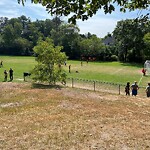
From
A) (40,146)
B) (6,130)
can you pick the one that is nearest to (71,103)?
(6,130)

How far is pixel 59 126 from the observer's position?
13703mm

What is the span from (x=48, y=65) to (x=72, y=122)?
50.4ft

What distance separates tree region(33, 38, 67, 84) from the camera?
28625mm

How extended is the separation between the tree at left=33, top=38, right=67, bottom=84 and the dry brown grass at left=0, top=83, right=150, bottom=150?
24.0 ft

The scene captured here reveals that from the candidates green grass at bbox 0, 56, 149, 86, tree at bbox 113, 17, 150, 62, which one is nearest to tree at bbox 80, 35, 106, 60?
tree at bbox 113, 17, 150, 62

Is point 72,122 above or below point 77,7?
below

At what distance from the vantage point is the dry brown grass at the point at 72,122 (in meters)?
11.5

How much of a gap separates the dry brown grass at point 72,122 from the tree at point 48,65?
731 cm

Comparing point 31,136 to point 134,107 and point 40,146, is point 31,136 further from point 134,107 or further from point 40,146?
point 134,107

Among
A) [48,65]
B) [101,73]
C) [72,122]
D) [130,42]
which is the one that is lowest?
[101,73]

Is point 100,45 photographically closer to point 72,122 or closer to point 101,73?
point 101,73

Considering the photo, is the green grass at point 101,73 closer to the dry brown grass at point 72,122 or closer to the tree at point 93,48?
the dry brown grass at point 72,122

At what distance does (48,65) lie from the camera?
1145 inches

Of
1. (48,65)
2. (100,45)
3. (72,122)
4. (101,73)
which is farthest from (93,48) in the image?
(72,122)
